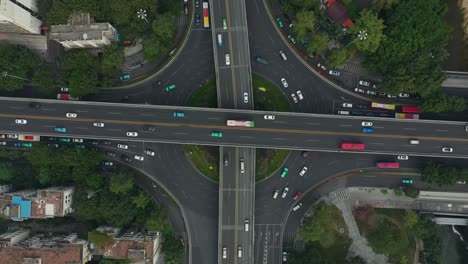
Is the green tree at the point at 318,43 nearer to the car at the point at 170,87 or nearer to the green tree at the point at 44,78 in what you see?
the car at the point at 170,87

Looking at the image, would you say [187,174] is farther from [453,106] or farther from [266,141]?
[453,106]

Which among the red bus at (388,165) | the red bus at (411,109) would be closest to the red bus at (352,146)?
the red bus at (388,165)

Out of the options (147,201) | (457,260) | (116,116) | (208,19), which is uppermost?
(208,19)

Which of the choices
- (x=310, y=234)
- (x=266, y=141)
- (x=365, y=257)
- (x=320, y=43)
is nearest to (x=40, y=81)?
(x=266, y=141)

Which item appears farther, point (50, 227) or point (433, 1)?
point (50, 227)

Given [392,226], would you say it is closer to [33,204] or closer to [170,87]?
[170,87]

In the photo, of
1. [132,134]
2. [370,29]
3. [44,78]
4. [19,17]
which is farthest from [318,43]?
[19,17]

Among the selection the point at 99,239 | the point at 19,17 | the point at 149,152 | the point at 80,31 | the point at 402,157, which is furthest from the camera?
the point at 149,152
